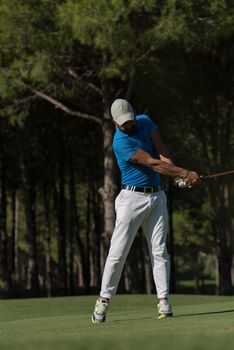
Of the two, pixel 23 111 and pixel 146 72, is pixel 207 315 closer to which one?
pixel 146 72

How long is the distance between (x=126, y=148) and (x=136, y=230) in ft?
3.00

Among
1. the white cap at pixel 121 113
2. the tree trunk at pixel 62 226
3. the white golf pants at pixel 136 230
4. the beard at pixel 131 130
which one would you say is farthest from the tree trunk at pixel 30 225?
the white cap at pixel 121 113

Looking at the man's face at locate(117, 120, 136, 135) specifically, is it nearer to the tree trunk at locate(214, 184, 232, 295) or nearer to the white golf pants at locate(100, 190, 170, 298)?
the white golf pants at locate(100, 190, 170, 298)

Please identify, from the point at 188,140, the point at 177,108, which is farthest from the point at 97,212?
the point at 177,108

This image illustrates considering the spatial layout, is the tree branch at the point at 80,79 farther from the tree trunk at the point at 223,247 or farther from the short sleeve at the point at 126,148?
the short sleeve at the point at 126,148

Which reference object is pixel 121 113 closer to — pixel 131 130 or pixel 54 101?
pixel 131 130

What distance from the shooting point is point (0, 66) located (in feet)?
90.4

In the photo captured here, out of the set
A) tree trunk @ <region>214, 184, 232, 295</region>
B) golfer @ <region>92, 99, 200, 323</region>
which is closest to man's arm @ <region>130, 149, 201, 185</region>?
golfer @ <region>92, 99, 200, 323</region>

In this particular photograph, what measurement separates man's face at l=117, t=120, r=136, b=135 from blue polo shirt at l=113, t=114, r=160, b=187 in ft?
0.13

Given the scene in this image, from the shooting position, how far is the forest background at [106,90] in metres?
24.7

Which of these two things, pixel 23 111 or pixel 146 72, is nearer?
pixel 146 72

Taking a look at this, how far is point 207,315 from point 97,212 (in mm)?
33123

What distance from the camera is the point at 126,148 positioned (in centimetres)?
1043

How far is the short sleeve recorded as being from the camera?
10406 millimetres
